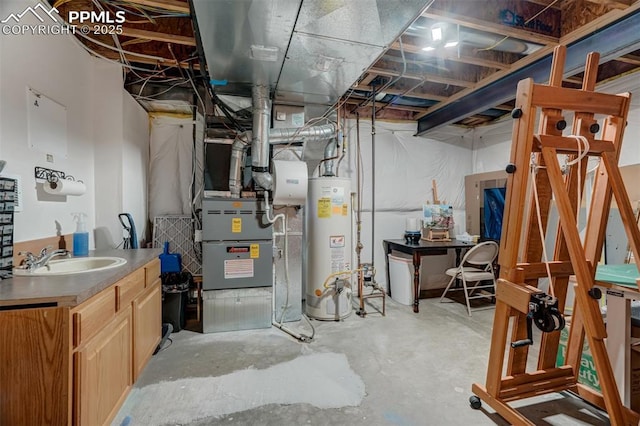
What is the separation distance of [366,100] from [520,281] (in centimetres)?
286

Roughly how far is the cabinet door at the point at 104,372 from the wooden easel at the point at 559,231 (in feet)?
6.65

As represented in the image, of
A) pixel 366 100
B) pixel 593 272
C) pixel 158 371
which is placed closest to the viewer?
pixel 593 272

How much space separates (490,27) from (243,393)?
3047mm

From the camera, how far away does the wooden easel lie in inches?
58.9

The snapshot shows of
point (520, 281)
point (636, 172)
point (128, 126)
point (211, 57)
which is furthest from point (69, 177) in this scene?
point (636, 172)

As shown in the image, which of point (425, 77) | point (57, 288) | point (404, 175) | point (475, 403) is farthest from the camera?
point (404, 175)

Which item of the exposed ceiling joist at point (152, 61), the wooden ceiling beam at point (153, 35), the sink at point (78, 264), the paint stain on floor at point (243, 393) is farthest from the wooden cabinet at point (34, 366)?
the exposed ceiling joist at point (152, 61)

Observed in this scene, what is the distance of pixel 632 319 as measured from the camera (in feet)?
5.39

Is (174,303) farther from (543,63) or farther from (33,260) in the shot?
(543,63)

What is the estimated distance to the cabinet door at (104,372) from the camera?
1.25 metres

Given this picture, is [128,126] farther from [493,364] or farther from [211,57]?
[493,364]

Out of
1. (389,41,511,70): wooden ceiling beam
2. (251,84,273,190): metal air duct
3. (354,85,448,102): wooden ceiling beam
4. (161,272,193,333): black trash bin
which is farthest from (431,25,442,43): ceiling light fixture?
(161,272,193,333): black trash bin

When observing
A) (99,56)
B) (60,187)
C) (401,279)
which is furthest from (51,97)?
(401,279)

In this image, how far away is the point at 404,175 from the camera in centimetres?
429
